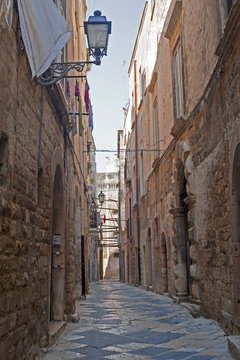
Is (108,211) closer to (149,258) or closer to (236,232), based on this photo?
(149,258)

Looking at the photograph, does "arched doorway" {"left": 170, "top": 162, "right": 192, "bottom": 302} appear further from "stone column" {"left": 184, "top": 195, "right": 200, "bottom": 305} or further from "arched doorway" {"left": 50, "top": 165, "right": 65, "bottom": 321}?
"arched doorway" {"left": 50, "top": 165, "right": 65, "bottom": 321}

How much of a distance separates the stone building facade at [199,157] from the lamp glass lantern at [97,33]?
147cm

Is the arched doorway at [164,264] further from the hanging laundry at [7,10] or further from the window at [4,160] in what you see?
the hanging laundry at [7,10]

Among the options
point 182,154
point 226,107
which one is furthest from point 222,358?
point 182,154

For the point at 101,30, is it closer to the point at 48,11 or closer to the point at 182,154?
the point at 48,11

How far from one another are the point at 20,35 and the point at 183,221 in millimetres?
6641

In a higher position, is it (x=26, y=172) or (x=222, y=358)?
(x=26, y=172)

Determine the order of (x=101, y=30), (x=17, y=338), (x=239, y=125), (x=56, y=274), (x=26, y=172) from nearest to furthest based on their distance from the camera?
(x=17, y=338) < (x=26, y=172) < (x=239, y=125) < (x=101, y=30) < (x=56, y=274)

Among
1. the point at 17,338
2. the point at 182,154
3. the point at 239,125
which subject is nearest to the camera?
the point at 17,338

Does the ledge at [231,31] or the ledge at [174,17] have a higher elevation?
the ledge at [174,17]

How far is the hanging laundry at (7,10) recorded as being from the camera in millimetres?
3180

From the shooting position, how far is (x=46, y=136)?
5422 mm

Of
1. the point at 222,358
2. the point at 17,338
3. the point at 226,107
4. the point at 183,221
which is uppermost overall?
the point at 226,107

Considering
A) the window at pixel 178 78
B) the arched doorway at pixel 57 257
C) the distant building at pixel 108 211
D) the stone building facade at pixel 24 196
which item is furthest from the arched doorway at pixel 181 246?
the distant building at pixel 108 211
